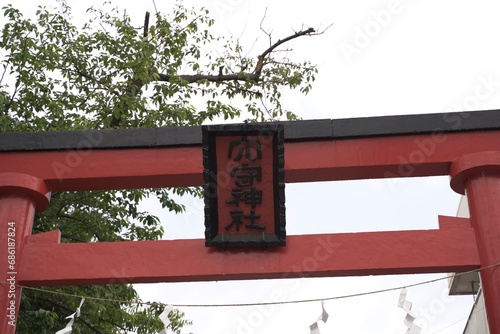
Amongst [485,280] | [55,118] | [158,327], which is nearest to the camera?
[485,280]

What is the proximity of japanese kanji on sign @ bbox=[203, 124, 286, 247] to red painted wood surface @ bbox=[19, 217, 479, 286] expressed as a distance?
0.54 feet

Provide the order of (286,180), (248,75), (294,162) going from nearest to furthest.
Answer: (294,162), (286,180), (248,75)

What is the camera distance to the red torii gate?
5.46 meters

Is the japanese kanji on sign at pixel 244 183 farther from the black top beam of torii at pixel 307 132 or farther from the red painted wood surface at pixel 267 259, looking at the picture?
the black top beam of torii at pixel 307 132

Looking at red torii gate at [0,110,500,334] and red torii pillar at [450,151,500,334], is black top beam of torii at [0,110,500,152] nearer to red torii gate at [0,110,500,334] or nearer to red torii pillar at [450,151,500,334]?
red torii gate at [0,110,500,334]

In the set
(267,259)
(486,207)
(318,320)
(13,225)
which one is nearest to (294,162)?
(267,259)

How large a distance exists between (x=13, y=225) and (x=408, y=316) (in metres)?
3.32

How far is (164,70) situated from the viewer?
11102mm

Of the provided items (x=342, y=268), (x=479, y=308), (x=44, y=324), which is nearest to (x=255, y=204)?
(x=342, y=268)

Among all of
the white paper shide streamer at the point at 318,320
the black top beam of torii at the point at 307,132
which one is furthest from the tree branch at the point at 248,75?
the white paper shide streamer at the point at 318,320

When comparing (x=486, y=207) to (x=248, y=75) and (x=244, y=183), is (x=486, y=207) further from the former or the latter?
(x=248, y=75)

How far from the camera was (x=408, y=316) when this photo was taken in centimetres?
516

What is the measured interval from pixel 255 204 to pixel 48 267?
71.2 inches

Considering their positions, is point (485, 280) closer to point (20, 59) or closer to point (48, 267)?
point (48, 267)
